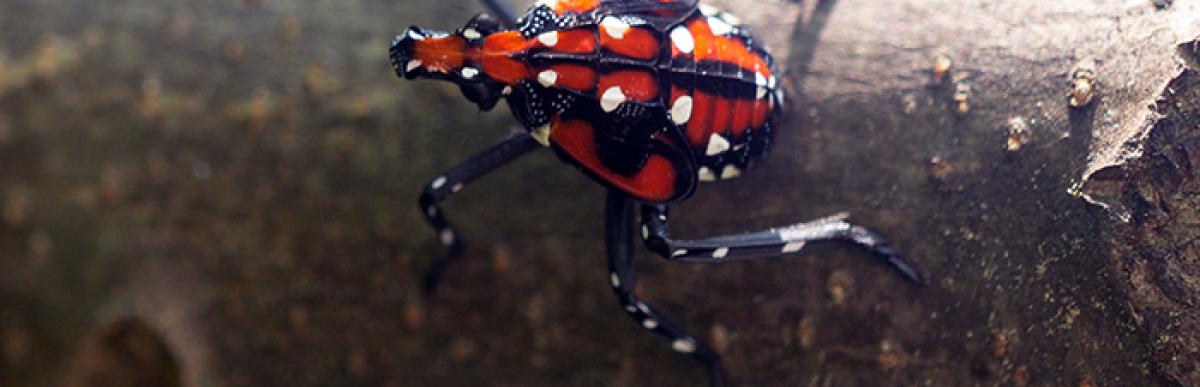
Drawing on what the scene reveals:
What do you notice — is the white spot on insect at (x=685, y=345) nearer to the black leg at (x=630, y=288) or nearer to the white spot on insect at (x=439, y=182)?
the black leg at (x=630, y=288)

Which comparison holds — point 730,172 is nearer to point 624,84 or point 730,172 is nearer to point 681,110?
point 681,110

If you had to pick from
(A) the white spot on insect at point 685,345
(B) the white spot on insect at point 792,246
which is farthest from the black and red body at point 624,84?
(A) the white spot on insect at point 685,345

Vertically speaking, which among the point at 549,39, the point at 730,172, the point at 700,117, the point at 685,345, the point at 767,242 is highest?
the point at 549,39

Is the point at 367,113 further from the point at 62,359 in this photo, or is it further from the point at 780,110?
the point at 62,359

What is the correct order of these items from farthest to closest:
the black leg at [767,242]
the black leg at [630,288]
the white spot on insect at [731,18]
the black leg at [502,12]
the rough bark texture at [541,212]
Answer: the black leg at [502,12] → the white spot on insect at [731,18] → the black leg at [630,288] → the black leg at [767,242] → the rough bark texture at [541,212]

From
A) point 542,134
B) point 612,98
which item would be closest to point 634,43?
point 612,98

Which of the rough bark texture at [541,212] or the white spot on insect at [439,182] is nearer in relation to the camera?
the rough bark texture at [541,212]
